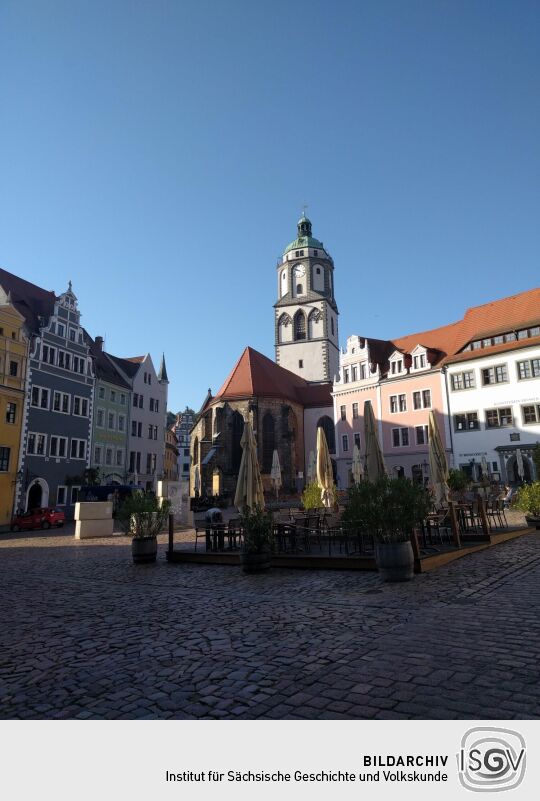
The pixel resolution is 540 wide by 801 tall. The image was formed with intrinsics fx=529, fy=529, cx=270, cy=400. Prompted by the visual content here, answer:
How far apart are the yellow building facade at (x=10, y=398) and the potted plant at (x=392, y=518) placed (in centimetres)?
2948

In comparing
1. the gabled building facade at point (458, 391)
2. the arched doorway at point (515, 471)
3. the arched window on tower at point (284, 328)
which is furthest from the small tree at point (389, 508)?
the arched window on tower at point (284, 328)

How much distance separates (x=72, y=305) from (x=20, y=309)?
14.9 ft

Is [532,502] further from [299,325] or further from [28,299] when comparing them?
[299,325]

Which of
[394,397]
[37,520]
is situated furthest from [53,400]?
[394,397]

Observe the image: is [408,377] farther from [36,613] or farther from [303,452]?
[36,613]

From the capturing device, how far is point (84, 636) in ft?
21.4

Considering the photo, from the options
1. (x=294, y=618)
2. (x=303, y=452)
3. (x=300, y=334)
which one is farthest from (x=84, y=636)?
(x=300, y=334)

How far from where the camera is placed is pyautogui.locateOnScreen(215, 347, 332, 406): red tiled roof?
5334cm

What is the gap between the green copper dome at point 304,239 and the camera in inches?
2709

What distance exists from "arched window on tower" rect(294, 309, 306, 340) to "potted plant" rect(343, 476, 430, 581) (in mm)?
58237
